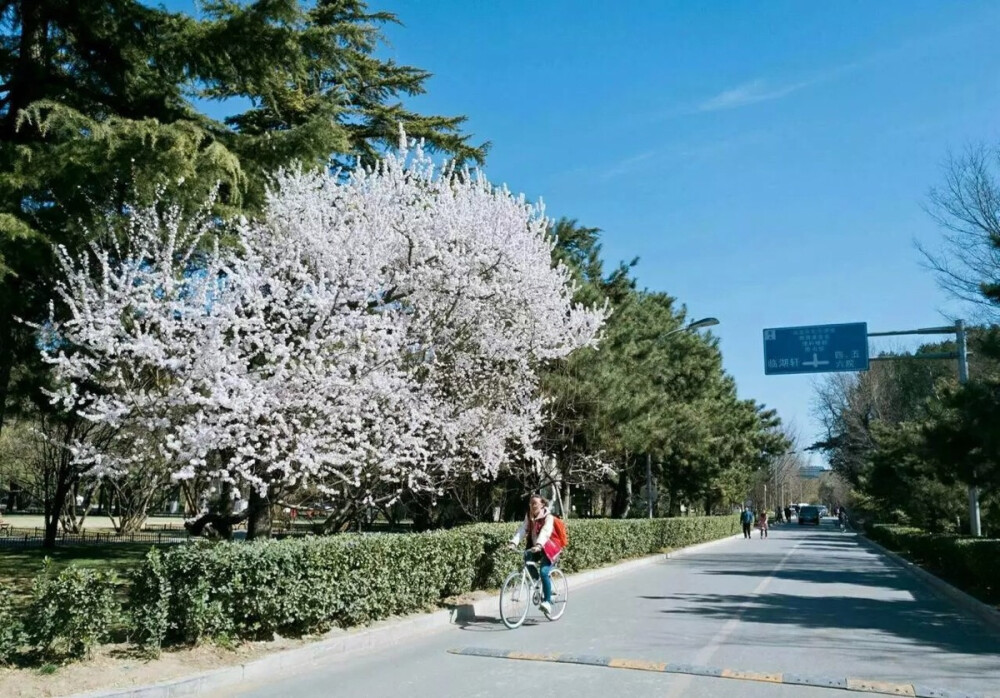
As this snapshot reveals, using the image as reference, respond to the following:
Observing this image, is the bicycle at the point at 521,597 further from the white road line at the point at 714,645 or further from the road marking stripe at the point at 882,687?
the road marking stripe at the point at 882,687

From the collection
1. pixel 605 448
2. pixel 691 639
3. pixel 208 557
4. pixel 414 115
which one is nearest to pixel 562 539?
pixel 691 639

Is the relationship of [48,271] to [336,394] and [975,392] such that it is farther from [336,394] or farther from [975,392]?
[975,392]

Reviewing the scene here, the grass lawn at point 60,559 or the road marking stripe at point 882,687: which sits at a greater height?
the road marking stripe at point 882,687

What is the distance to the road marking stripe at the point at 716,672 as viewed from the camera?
24.0ft

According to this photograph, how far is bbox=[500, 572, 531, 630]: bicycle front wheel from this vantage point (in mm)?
10719

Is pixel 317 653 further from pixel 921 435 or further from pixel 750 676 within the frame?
pixel 921 435

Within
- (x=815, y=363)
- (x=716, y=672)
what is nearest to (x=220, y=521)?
(x=716, y=672)

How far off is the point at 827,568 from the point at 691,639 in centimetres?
1445

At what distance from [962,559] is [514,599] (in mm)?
Answer: 10647

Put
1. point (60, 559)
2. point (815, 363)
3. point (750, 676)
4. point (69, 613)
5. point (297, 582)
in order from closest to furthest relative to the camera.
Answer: point (69, 613), point (750, 676), point (297, 582), point (60, 559), point (815, 363)

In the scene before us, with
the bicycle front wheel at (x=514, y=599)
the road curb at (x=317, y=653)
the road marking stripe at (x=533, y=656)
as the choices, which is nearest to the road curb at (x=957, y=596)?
the bicycle front wheel at (x=514, y=599)

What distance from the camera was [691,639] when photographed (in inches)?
393

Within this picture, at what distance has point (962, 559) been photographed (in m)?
16.7

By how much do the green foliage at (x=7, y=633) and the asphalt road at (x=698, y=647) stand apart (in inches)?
72.5
